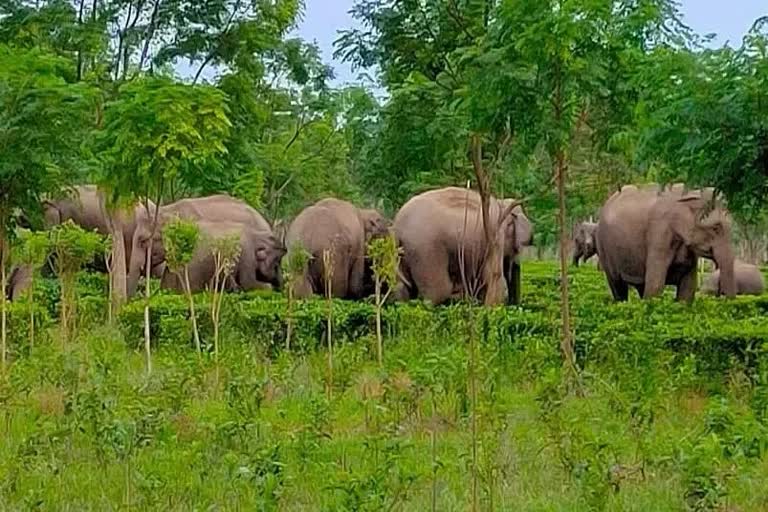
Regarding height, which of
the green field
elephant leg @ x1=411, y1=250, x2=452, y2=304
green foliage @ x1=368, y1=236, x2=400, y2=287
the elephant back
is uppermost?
the elephant back

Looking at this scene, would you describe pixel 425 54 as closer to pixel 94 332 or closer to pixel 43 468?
pixel 94 332

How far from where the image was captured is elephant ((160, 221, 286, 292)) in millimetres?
16875

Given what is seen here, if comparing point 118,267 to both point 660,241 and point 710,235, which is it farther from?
point 710,235

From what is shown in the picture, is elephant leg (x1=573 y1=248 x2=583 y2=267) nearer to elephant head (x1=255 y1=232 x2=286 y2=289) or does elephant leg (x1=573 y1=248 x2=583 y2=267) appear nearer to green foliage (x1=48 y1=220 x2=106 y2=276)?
elephant head (x1=255 y1=232 x2=286 y2=289)

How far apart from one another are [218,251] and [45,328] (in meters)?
2.31

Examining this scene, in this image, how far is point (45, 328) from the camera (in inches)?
424

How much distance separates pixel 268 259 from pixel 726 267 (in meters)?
6.84

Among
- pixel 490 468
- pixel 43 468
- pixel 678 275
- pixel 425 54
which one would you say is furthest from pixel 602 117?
pixel 678 275

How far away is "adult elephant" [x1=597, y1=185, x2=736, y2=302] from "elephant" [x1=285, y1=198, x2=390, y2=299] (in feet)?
11.3

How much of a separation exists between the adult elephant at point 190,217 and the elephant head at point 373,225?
2095 mm

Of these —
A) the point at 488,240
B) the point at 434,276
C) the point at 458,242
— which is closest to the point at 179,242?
the point at 488,240

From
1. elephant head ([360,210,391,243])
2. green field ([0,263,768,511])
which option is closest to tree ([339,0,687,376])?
green field ([0,263,768,511])

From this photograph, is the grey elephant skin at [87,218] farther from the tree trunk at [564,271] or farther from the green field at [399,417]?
the tree trunk at [564,271]

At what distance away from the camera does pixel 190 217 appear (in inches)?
652
